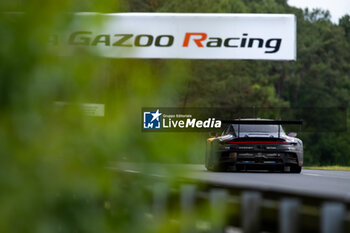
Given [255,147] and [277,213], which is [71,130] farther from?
[255,147]

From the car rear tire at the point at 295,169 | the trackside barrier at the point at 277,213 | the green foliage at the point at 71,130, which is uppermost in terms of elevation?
the green foliage at the point at 71,130

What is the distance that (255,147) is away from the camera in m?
21.0

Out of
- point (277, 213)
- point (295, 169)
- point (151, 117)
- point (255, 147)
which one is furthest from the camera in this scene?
point (295, 169)

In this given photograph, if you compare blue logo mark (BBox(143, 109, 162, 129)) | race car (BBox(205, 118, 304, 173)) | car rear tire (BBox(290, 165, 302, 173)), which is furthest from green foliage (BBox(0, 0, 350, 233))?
car rear tire (BBox(290, 165, 302, 173))

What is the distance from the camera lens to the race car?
2108 cm

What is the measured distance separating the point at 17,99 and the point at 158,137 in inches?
18.1

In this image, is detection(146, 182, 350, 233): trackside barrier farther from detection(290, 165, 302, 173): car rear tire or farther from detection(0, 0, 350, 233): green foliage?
detection(290, 165, 302, 173): car rear tire

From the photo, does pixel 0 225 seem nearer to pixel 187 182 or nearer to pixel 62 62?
pixel 62 62

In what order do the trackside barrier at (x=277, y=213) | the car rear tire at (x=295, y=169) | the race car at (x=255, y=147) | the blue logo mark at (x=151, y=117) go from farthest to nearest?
the car rear tire at (x=295, y=169), the race car at (x=255, y=147), the trackside barrier at (x=277, y=213), the blue logo mark at (x=151, y=117)

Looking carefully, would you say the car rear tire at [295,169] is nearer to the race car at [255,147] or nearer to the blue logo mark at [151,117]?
the race car at [255,147]

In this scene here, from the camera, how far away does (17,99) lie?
7.14ft

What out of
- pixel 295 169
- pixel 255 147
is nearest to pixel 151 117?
pixel 255 147

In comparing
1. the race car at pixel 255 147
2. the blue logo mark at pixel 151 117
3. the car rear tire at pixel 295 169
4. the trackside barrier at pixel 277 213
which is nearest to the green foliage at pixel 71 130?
the blue logo mark at pixel 151 117

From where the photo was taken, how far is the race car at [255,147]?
830 inches
